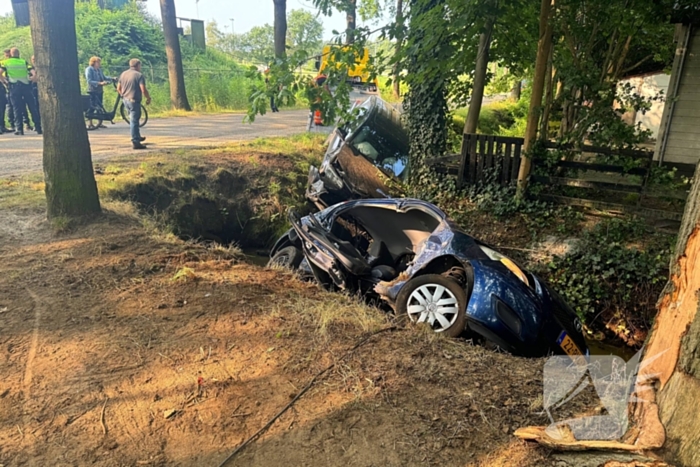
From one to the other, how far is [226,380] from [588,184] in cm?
700

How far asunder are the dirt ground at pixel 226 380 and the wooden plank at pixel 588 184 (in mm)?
5217

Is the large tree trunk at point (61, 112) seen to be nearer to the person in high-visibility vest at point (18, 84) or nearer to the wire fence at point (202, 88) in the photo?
the person in high-visibility vest at point (18, 84)

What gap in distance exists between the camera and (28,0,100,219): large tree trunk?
535 cm

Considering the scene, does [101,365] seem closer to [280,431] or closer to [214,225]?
[280,431]

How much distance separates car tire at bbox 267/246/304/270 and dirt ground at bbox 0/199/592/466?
156 cm

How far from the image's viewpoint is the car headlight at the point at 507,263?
466 cm

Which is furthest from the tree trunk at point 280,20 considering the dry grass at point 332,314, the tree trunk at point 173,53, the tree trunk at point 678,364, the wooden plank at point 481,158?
the tree trunk at point 678,364

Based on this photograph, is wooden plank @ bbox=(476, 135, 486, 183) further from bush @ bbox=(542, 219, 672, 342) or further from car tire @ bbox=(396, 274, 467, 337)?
car tire @ bbox=(396, 274, 467, 337)

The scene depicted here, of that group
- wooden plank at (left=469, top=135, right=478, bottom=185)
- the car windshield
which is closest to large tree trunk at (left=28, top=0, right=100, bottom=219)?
the car windshield

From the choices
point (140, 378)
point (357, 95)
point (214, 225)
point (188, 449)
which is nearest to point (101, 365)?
point (140, 378)

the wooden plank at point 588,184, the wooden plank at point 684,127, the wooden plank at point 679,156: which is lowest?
the wooden plank at point 588,184

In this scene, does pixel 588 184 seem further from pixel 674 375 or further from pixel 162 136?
pixel 162 136

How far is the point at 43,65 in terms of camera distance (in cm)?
542

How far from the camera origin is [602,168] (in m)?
7.77
